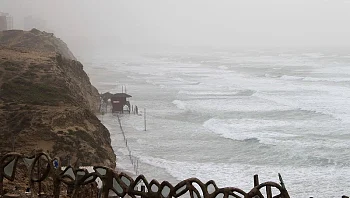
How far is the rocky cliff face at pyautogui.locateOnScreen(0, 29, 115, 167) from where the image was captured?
18.9 metres

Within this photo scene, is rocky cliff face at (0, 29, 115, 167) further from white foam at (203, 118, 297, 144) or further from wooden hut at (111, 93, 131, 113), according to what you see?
white foam at (203, 118, 297, 144)

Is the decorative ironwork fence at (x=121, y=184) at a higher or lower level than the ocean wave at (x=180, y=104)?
lower

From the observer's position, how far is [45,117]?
67.9 feet

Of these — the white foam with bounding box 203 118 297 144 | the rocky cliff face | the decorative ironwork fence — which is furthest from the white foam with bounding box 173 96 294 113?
the decorative ironwork fence

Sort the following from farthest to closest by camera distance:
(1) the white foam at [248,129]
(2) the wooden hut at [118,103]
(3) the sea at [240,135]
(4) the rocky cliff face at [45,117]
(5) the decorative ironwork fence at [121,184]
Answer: (2) the wooden hut at [118,103] < (1) the white foam at [248,129] < (3) the sea at [240,135] < (4) the rocky cliff face at [45,117] < (5) the decorative ironwork fence at [121,184]

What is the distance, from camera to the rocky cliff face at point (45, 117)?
62.1ft

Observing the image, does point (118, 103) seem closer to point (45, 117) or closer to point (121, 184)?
point (45, 117)

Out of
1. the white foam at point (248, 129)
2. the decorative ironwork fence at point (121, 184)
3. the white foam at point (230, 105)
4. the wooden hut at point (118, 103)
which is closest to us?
the decorative ironwork fence at point (121, 184)

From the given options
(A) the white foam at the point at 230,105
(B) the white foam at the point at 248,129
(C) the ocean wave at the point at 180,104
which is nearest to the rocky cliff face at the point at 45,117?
(B) the white foam at the point at 248,129

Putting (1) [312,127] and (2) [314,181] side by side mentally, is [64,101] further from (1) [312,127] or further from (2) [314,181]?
(1) [312,127]

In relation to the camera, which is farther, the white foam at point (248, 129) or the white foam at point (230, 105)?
the white foam at point (230, 105)

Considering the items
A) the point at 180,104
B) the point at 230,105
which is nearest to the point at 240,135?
the point at 230,105

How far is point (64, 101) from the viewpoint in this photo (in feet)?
79.4

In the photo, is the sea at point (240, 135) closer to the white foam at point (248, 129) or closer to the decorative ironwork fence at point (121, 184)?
the white foam at point (248, 129)
